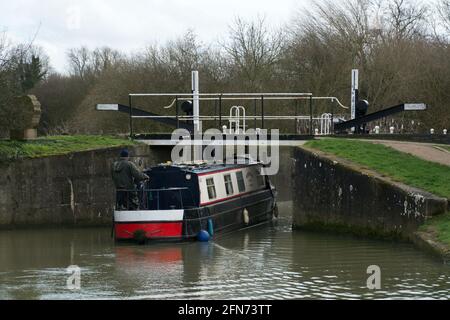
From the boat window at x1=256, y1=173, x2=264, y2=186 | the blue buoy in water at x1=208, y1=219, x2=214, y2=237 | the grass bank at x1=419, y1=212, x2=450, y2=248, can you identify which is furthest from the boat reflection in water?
the boat window at x1=256, y1=173, x2=264, y2=186

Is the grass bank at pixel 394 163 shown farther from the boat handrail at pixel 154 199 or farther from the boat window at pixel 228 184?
the boat handrail at pixel 154 199

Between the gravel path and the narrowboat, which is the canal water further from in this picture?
the gravel path

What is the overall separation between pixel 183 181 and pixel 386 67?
1595cm

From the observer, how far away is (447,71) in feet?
94.5

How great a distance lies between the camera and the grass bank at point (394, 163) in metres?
17.2

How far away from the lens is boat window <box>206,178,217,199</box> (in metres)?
19.3

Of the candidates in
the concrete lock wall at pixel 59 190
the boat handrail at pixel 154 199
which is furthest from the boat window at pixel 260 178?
the boat handrail at pixel 154 199

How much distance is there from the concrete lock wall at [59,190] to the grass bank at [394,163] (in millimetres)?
5483

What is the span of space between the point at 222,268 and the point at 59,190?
24.9 feet

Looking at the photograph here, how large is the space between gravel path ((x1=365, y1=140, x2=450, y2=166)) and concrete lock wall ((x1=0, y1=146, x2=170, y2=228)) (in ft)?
23.9

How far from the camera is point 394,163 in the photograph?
1886 cm

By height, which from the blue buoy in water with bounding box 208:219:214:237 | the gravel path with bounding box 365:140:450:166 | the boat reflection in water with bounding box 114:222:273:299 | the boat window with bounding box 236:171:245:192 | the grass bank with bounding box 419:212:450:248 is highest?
the gravel path with bounding box 365:140:450:166
